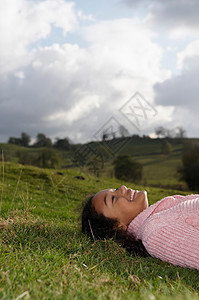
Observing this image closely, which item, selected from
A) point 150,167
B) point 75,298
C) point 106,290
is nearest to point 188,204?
point 106,290

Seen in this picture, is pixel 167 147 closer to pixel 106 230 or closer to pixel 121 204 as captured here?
pixel 121 204

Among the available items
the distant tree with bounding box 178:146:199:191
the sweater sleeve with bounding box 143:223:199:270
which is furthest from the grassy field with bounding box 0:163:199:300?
the distant tree with bounding box 178:146:199:191

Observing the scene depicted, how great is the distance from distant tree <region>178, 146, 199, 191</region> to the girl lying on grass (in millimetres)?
39904

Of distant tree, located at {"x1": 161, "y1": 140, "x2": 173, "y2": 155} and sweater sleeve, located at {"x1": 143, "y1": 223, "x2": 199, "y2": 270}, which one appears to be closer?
sweater sleeve, located at {"x1": 143, "y1": 223, "x2": 199, "y2": 270}

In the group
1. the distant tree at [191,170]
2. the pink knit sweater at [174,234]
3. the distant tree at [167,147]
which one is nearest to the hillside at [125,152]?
the distant tree at [167,147]

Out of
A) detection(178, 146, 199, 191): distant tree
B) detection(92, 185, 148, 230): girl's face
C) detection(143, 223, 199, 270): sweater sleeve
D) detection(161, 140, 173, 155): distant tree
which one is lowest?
detection(178, 146, 199, 191): distant tree

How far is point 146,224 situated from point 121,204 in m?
0.57

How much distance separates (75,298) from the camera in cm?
246

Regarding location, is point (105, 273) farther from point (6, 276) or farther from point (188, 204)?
point (188, 204)

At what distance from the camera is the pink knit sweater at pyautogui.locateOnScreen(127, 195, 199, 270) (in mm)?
4105

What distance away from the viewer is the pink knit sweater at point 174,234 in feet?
13.5

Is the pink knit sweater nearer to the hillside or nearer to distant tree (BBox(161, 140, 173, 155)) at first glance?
the hillside

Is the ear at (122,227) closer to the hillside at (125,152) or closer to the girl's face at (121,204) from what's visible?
the girl's face at (121,204)

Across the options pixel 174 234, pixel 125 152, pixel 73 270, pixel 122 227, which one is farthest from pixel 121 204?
pixel 125 152
